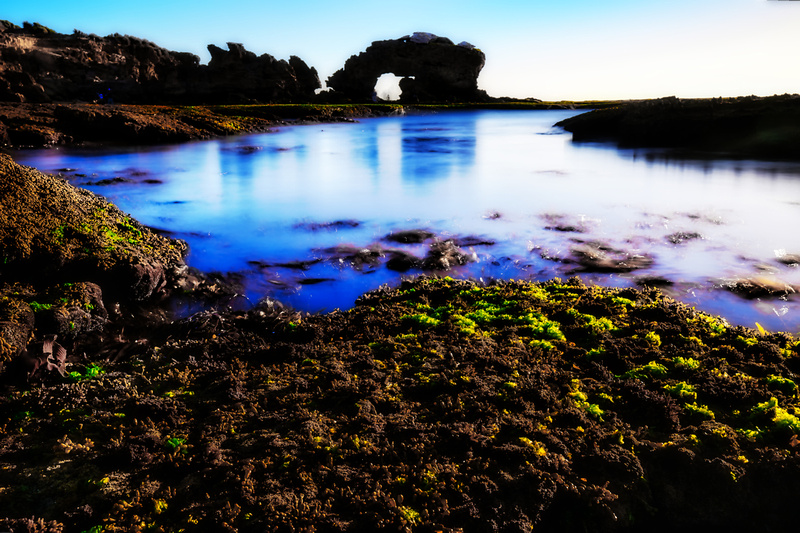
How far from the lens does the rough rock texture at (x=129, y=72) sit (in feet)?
161

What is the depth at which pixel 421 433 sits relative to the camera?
13.1ft

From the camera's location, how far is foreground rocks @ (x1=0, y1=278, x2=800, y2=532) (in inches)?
134

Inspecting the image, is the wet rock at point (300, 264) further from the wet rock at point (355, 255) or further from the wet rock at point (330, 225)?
the wet rock at point (330, 225)

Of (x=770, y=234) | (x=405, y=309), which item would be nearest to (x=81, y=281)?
(x=405, y=309)

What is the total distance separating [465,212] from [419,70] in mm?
101741

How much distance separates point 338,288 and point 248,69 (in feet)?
252

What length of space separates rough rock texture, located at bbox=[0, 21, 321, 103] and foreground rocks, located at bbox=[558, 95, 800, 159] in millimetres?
47728

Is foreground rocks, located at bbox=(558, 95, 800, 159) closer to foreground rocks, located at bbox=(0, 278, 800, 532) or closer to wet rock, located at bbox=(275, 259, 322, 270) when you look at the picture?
foreground rocks, located at bbox=(0, 278, 800, 532)

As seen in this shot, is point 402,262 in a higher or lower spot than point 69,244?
lower

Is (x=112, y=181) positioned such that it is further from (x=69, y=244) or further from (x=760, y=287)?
(x=760, y=287)

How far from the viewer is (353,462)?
3.74 metres

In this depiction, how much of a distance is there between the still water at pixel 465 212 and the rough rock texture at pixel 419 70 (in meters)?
82.8

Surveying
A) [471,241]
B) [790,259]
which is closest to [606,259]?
[471,241]

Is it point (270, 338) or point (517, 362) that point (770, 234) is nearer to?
point (517, 362)
